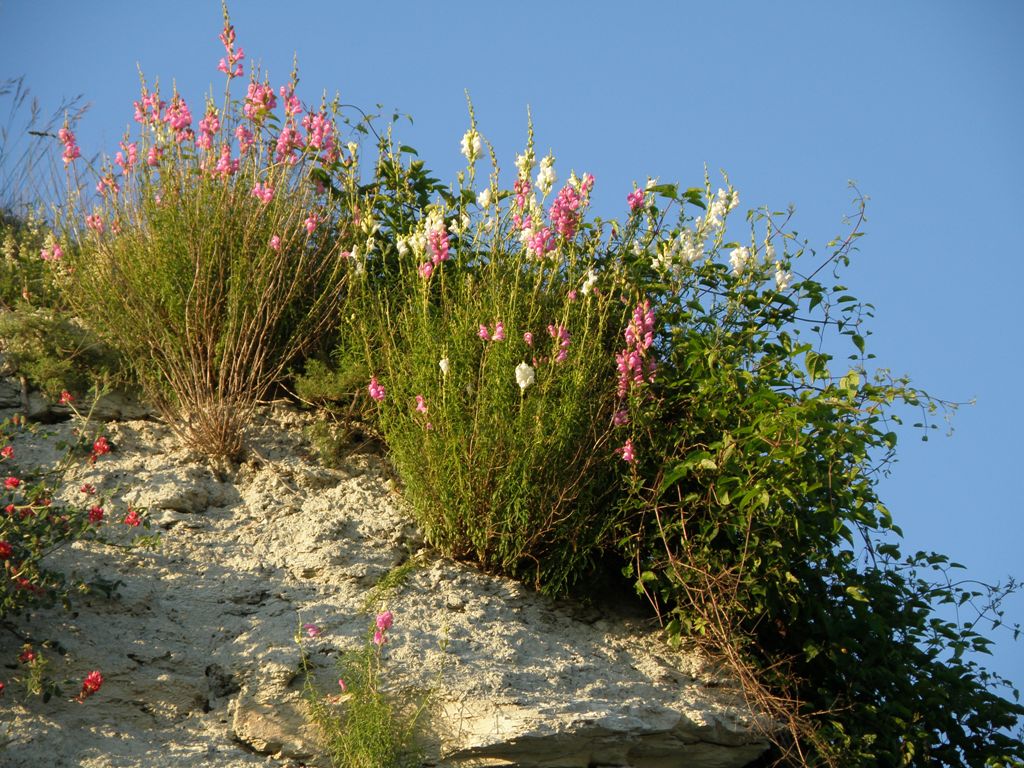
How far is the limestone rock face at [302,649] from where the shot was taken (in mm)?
3768

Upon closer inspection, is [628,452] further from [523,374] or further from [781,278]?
[781,278]

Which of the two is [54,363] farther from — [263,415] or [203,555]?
[203,555]

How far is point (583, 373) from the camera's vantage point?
4359 mm

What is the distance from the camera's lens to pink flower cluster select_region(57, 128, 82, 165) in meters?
5.56

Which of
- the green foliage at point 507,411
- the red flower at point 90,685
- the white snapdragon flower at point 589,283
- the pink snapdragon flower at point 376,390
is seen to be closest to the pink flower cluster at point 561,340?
the green foliage at point 507,411

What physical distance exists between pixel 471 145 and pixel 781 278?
4.82 feet

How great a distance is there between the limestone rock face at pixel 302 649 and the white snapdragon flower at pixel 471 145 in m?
1.52

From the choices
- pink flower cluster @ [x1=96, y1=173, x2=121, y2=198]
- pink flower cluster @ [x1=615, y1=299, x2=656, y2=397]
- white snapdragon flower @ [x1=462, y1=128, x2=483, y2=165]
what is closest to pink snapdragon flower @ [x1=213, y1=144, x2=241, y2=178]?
pink flower cluster @ [x1=96, y1=173, x2=121, y2=198]

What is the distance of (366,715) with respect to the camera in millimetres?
3656

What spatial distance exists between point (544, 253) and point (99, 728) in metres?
2.51

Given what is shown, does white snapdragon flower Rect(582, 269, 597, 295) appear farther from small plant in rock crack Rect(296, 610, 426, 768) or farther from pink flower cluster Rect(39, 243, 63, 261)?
pink flower cluster Rect(39, 243, 63, 261)

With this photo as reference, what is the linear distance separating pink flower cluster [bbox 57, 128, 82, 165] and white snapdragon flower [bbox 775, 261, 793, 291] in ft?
11.5

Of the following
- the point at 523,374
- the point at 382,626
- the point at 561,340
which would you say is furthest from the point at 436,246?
the point at 382,626

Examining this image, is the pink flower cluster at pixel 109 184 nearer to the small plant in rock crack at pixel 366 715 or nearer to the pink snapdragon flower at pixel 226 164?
the pink snapdragon flower at pixel 226 164
